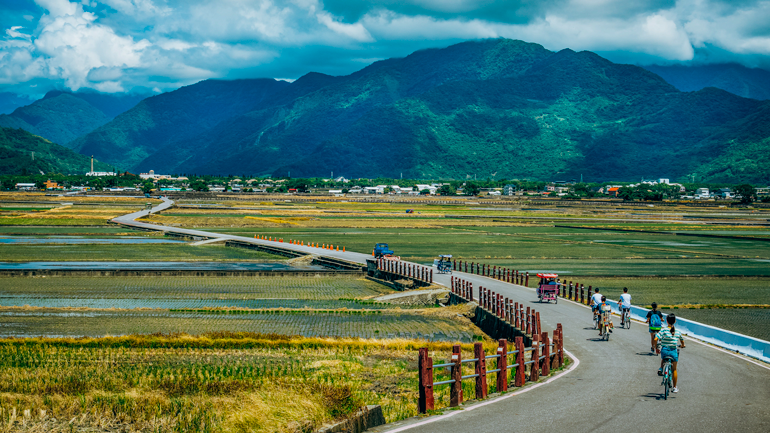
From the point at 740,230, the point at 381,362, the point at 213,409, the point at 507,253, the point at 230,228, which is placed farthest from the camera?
the point at 740,230

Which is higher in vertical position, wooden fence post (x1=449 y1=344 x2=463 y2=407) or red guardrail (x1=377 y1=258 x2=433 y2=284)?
wooden fence post (x1=449 y1=344 x2=463 y2=407)

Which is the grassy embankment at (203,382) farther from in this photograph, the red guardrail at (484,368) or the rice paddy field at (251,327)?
the red guardrail at (484,368)

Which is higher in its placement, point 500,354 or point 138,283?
point 500,354

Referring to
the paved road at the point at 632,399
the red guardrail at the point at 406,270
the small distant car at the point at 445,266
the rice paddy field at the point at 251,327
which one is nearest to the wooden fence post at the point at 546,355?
the paved road at the point at 632,399

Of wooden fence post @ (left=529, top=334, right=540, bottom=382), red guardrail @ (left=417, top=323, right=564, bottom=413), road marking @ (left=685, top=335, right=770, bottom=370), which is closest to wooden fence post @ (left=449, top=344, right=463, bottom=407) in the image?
red guardrail @ (left=417, top=323, right=564, bottom=413)

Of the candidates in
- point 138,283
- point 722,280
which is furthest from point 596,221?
point 138,283

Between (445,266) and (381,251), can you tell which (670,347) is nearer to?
(445,266)

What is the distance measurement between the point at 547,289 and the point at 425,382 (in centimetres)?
2081

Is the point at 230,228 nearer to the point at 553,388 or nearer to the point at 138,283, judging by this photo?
the point at 138,283

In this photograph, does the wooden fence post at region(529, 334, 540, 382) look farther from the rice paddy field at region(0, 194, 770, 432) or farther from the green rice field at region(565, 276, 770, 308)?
the green rice field at region(565, 276, 770, 308)

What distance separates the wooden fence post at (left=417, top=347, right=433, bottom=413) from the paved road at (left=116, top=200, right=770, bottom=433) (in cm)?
65

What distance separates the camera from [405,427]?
532 inches

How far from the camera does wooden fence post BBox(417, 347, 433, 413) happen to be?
48.2ft

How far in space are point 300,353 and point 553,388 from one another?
1040 cm
